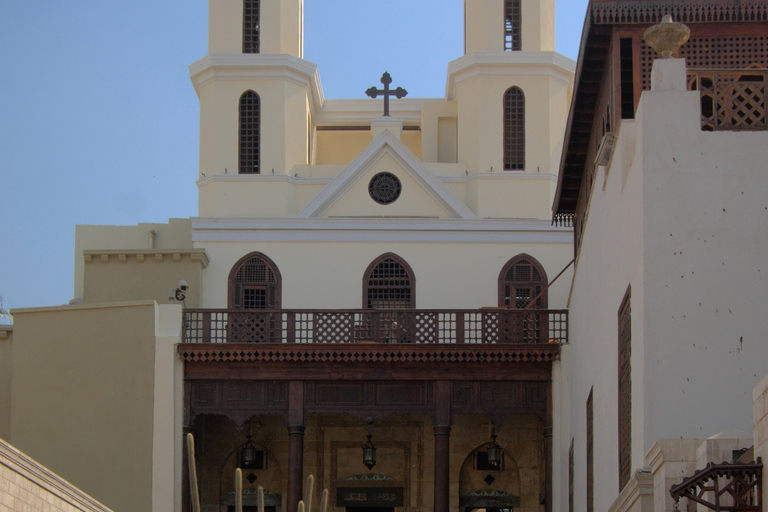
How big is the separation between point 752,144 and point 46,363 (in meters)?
13.8

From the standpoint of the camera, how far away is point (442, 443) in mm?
25688

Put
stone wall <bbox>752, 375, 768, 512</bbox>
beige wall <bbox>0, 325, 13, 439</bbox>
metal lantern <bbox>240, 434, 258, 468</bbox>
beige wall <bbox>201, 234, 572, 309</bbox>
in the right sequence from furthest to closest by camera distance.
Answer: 1. beige wall <bbox>201, 234, 572, 309</bbox>
2. metal lantern <bbox>240, 434, 258, 468</bbox>
3. beige wall <bbox>0, 325, 13, 439</bbox>
4. stone wall <bbox>752, 375, 768, 512</bbox>

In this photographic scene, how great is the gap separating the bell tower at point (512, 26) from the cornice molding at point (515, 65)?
10.8 inches

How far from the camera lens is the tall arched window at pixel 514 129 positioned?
30953mm

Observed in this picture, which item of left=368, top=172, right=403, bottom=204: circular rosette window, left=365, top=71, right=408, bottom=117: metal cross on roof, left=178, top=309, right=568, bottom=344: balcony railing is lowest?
left=178, top=309, right=568, bottom=344: balcony railing

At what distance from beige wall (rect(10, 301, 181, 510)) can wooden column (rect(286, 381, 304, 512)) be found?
1.85m

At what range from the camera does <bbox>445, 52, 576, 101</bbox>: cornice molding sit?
31094mm

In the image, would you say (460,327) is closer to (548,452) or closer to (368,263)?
(548,452)

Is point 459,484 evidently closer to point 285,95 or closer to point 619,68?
point 285,95

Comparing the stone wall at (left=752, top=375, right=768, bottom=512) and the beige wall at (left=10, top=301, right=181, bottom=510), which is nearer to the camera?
the stone wall at (left=752, top=375, right=768, bottom=512)

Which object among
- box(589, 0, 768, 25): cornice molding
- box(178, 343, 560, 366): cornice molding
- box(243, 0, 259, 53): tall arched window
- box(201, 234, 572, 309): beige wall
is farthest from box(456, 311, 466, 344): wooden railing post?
box(589, 0, 768, 25): cornice molding

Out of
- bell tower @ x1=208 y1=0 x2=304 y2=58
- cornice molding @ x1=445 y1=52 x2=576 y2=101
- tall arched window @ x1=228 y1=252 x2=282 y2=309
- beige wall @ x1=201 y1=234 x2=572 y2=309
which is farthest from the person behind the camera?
bell tower @ x1=208 y1=0 x2=304 y2=58

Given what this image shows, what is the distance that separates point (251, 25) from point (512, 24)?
17.0ft

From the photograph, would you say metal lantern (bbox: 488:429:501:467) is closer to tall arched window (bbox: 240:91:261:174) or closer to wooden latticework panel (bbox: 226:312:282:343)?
wooden latticework panel (bbox: 226:312:282:343)
